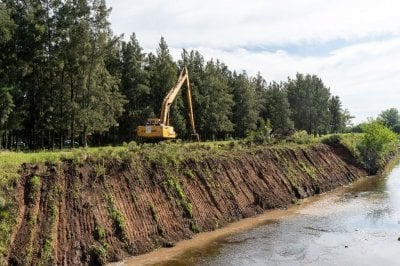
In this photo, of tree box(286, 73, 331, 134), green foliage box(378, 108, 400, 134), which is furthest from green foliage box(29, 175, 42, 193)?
green foliage box(378, 108, 400, 134)

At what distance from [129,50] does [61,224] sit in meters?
38.5

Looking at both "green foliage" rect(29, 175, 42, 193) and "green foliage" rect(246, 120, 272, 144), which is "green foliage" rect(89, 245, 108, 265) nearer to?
"green foliage" rect(29, 175, 42, 193)

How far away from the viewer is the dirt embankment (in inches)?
869

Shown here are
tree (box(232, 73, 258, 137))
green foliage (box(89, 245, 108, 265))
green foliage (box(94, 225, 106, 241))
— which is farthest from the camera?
tree (box(232, 73, 258, 137))

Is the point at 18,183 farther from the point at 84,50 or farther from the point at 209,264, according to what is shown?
the point at 84,50

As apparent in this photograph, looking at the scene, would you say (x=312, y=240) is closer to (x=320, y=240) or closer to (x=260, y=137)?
(x=320, y=240)

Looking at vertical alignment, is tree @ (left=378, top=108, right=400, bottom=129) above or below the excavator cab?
above

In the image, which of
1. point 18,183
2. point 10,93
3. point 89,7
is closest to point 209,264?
point 18,183

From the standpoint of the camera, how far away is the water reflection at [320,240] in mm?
24016

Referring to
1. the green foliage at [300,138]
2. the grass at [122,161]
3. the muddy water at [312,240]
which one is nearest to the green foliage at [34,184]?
the grass at [122,161]

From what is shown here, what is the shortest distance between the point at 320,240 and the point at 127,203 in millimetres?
11887

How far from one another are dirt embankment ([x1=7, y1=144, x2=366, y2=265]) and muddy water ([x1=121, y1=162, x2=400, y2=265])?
1578 mm

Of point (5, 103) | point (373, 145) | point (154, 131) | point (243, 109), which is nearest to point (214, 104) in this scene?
point (243, 109)

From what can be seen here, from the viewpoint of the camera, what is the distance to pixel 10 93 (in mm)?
37906
